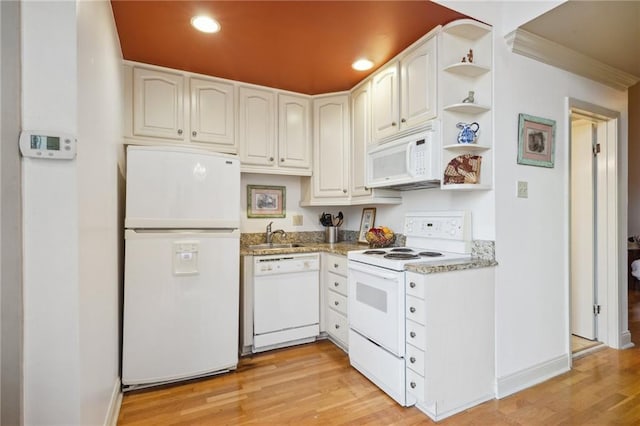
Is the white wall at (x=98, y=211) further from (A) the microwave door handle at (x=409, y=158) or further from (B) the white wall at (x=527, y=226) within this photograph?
(B) the white wall at (x=527, y=226)

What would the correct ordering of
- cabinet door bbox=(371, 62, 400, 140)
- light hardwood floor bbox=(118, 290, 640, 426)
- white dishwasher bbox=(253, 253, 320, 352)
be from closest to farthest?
1. light hardwood floor bbox=(118, 290, 640, 426)
2. cabinet door bbox=(371, 62, 400, 140)
3. white dishwasher bbox=(253, 253, 320, 352)

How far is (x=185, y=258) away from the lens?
204cm

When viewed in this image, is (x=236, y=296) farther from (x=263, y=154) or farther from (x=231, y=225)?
(x=263, y=154)

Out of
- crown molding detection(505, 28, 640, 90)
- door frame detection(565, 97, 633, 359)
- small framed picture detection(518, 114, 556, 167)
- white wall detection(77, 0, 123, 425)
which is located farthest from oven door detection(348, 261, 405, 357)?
door frame detection(565, 97, 633, 359)

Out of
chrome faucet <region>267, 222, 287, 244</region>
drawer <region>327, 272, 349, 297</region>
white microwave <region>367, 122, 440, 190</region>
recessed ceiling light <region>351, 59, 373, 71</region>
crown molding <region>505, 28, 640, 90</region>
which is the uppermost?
recessed ceiling light <region>351, 59, 373, 71</region>

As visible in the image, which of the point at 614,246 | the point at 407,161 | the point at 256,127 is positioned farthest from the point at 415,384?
the point at 256,127

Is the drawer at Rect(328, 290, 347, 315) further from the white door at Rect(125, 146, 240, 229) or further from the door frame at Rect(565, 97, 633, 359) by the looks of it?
the door frame at Rect(565, 97, 633, 359)

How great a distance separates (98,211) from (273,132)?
5.83ft

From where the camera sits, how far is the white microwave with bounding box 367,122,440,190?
77.9 inches

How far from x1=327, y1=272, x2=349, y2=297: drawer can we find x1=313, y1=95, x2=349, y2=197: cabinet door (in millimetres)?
796

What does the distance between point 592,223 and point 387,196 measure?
1808mm

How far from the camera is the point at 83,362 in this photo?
3.60 feet

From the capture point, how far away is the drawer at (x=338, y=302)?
250 centimetres

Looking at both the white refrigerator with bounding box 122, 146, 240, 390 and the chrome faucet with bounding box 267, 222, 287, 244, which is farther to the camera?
the chrome faucet with bounding box 267, 222, 287, 244
